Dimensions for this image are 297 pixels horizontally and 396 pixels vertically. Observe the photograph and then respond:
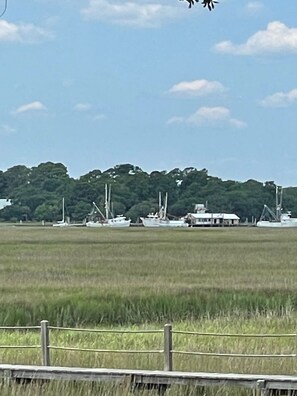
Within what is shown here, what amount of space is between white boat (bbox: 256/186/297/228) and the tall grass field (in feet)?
275

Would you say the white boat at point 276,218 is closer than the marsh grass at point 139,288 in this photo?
No

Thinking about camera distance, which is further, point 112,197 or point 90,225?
point 112,197

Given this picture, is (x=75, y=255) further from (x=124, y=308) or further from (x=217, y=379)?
(x=217, y=379)

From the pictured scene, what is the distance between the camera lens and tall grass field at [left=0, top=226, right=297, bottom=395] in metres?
13.0

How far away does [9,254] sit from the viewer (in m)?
38.5

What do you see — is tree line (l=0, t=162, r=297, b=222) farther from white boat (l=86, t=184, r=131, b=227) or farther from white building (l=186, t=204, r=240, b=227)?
white building (l=186, t=204, r=240, b=227)

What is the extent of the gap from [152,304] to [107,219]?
332 feet

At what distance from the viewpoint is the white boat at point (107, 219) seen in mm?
117025

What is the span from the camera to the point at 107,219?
12175 centimetres

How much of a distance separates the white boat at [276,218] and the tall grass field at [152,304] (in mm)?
83836

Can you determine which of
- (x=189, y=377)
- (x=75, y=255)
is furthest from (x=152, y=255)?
→ (x=189, y=377)

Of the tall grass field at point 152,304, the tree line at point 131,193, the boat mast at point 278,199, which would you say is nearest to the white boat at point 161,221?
the tree line at point 131,193

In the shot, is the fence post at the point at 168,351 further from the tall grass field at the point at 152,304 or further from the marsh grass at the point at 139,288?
the marsh grass at the point at 139,288

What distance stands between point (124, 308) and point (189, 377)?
10681 mm
